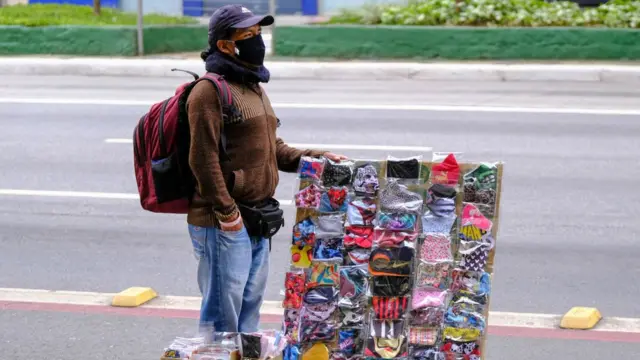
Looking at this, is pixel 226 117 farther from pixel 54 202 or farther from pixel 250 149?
pixel 54 202

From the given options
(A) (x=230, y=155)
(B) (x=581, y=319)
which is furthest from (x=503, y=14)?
(A) (x=230, y=155)

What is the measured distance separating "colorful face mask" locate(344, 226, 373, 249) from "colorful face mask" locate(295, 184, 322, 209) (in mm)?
201

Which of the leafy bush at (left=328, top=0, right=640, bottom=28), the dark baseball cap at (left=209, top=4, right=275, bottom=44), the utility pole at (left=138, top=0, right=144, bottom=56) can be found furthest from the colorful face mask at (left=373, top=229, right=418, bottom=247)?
the utility pole at (left=138, top=0, right=144, bottom=56)

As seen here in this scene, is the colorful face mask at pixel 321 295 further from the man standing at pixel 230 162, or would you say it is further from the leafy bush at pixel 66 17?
the leafy bush at pixel 66 17

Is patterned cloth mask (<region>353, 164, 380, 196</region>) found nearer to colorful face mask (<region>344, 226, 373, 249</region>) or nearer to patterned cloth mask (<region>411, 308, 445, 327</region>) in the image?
colorful face mask (<region>344, 226, 373, 249</region>)

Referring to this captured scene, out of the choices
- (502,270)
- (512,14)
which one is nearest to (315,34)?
(512,14)

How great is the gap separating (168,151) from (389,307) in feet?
4.20

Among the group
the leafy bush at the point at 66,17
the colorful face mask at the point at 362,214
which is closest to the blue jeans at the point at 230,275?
the colorful face mask at the point at 362,214

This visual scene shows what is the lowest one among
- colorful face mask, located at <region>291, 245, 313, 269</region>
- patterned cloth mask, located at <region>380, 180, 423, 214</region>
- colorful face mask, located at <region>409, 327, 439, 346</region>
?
colorful face mask, located at <region>409, 327, 439, 346</region>

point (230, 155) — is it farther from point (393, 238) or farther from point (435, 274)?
point (435, 274)

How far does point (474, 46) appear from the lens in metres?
20.2

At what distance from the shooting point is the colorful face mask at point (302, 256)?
5246mm

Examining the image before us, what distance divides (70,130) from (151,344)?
25.5ft

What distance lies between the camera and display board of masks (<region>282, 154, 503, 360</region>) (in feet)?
16.7
